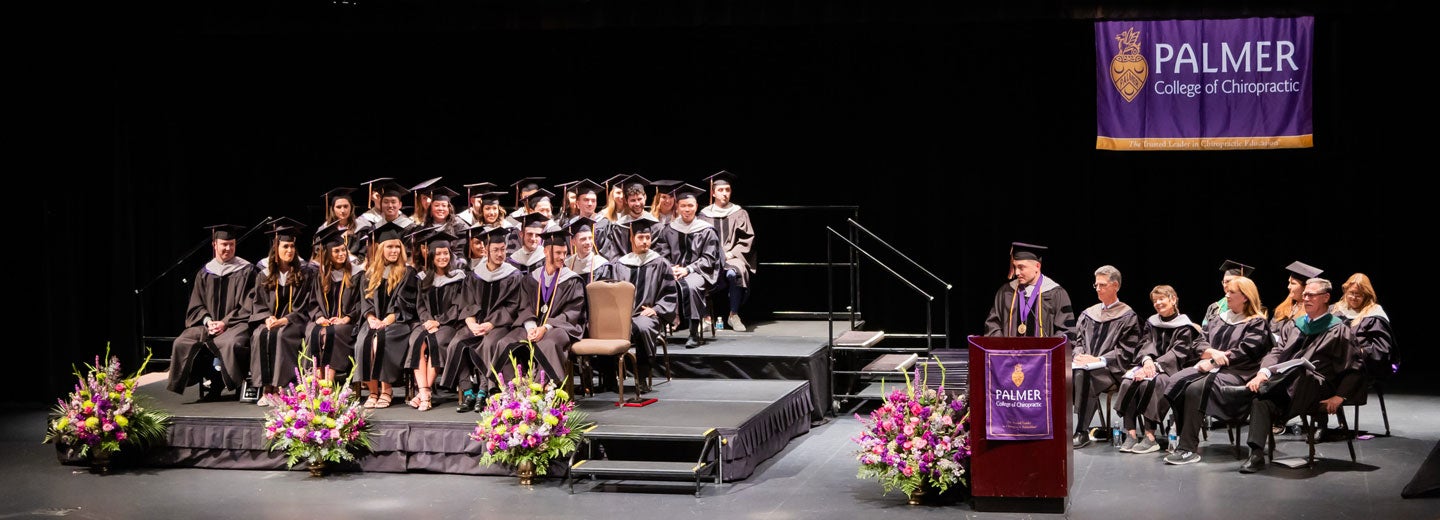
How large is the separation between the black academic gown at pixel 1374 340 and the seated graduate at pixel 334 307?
6223mm

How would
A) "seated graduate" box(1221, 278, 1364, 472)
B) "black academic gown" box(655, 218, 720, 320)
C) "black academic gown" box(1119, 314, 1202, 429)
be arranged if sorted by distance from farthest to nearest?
"black academic gown" box(655, 218, 720, 320), "black academic gown" box(1119, 314, 1202, 429), "seated graduate" box(1221, 278, 1364, 472)

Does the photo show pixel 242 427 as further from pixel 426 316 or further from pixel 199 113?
pixel 199 113

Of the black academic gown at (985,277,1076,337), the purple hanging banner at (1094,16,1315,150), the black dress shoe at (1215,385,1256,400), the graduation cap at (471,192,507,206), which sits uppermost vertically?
the purple hanging banner at (1094,16,1315,150)

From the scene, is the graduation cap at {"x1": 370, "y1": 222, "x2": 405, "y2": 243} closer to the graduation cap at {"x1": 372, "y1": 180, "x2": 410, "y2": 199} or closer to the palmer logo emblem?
the graduation cap at {"x1": 372, "y1": 180, "x2": 410, "y2": 199}

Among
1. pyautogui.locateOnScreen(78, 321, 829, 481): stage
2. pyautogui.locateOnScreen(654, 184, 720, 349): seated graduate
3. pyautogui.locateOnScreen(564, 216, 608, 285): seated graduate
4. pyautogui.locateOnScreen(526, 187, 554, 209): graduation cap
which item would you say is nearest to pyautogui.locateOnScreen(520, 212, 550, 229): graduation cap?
pyautogui.locateOnScreen(526, 187, 554, 209): graduation cap

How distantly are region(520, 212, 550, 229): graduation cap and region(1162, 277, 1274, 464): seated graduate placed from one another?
4535mm

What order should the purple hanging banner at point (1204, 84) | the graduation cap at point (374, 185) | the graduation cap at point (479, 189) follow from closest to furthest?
the graduation cap at point (374, 185)
the purple hanging banner at point (1204, 84)
the graduation cap at point (479, 189)

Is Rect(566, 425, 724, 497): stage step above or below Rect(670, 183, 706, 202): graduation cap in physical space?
below

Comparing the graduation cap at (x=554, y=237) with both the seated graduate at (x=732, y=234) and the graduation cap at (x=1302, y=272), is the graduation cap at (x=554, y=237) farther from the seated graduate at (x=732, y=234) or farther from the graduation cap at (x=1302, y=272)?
the graduation cap at (x=1302, y=272)

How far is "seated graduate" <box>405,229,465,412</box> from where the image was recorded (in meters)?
9.23

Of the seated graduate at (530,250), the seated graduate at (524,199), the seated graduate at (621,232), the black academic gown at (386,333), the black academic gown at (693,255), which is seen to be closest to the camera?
the black academic gown at (386,333)

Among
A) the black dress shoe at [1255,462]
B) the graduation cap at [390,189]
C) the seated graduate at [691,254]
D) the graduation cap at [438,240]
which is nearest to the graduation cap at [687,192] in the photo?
the seated graduate at [691,254]

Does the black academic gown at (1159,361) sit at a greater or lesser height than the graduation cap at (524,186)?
lesser

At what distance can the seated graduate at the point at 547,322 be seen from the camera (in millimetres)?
8992
